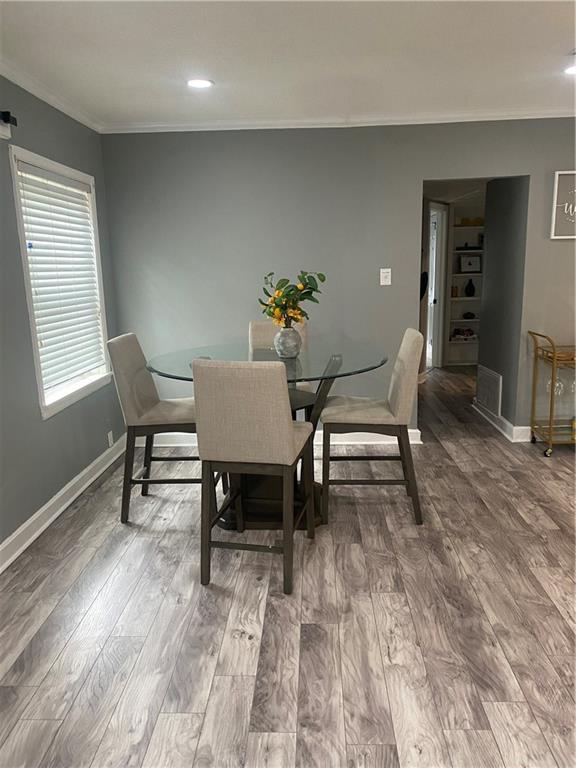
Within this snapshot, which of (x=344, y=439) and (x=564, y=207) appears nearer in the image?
(x=564, y=207)

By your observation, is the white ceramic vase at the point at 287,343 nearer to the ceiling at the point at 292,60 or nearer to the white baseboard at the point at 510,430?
the ceiling at the point at 292,60

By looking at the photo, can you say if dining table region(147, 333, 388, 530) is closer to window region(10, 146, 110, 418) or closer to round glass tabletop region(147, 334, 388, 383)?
round glass tabletop region(147, 334, 388, 383)

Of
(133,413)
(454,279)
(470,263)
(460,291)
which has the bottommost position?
(133,413)

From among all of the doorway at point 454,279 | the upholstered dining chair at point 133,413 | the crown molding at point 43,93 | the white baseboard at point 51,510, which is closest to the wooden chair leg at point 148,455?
the upholstered dining chair at point 133,413

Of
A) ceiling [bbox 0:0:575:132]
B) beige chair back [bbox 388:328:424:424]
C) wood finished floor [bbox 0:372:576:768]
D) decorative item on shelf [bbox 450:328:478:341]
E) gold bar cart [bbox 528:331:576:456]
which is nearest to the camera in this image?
wood finished floor [bbox 0:372:576:768]

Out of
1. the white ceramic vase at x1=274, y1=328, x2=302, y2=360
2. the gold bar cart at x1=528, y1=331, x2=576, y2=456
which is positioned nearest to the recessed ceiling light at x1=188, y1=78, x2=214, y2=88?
the white ceramic vase at x1=274, y1=328, x2=302, y2=360

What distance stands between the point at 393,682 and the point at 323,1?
246 cm

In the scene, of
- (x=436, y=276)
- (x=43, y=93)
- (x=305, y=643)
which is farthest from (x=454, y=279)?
(x=305, y=643)

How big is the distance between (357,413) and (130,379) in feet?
4.09

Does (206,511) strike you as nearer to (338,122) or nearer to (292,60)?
(292,60)

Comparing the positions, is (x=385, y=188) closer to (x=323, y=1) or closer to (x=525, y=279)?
(x=525, y=279)

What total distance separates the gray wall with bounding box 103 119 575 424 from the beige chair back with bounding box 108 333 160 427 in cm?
108

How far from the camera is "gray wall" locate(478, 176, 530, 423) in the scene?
163 inches

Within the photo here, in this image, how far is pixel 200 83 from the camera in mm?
3002
